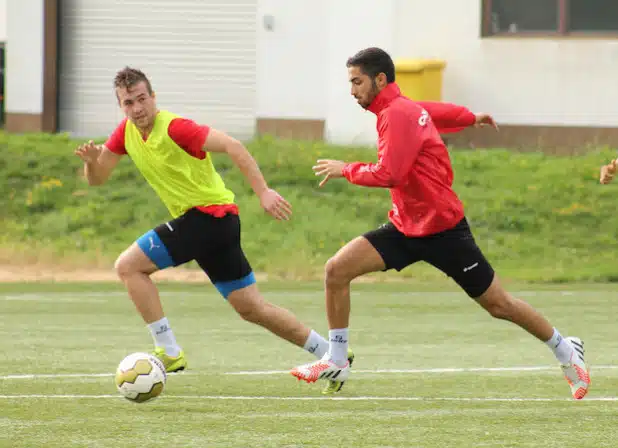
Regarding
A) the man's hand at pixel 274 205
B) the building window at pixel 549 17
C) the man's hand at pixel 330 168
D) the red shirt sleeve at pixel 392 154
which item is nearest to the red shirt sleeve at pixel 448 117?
the red shirt sleeve at pixel 392 154

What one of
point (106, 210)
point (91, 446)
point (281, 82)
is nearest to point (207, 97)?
point (281, 82)

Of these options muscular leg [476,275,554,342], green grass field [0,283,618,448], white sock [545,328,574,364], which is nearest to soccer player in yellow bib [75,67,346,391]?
green grass field [0,283,618,448]

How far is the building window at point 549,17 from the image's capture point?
23656mm

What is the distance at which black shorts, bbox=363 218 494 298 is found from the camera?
29.7ft

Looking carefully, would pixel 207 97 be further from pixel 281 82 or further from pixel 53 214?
pixel 53 214

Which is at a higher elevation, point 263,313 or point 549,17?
point 549,17

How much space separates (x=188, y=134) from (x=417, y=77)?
542 inches

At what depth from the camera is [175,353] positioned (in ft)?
31.7

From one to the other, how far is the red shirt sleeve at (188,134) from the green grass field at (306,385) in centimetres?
145

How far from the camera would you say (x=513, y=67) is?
77.1ft

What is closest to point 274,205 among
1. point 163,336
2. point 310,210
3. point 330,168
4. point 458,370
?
point 330,168

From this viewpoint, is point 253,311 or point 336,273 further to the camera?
point 253,311

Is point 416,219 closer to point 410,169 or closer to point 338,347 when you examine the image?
point 410,169

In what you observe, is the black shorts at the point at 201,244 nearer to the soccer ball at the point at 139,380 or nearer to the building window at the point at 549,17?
the soccer ball at the point at 139,380
